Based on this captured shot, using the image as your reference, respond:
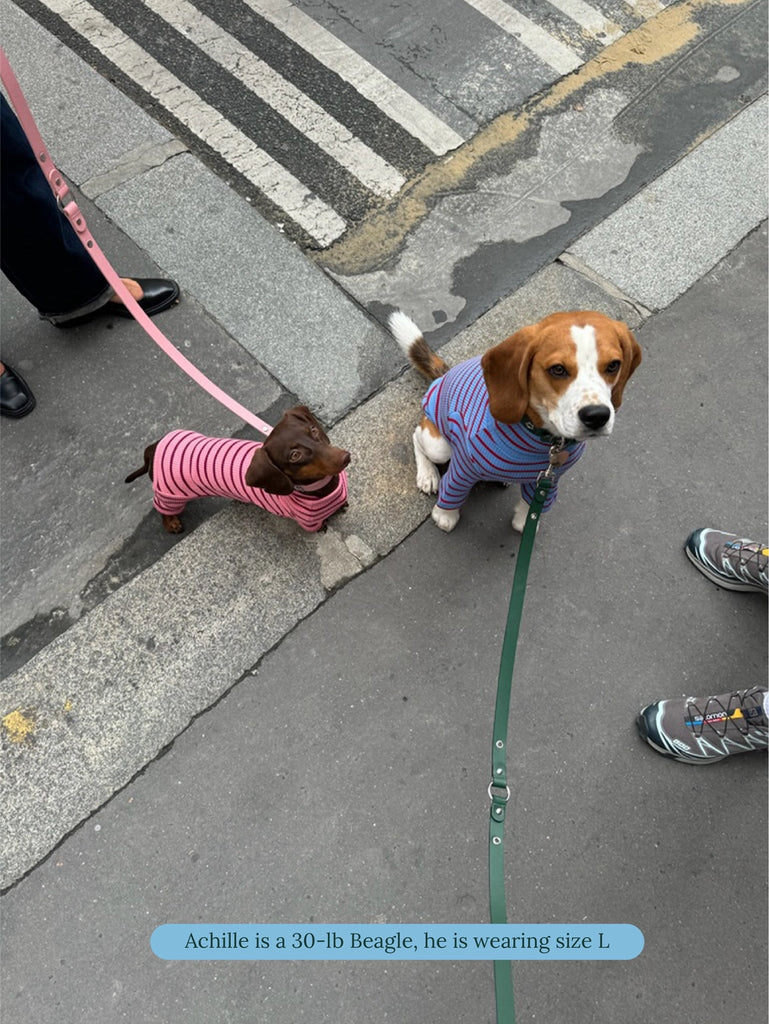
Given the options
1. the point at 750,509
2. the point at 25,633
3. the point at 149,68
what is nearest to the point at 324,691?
the point at 25,633

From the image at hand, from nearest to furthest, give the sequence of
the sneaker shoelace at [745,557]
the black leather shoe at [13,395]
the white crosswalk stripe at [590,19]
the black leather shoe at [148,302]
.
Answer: the sneaker shoelace at [745,557]
the black leather shoe at [13,395]
the black leather shoe at [148,302]
the white crosswalk stripe at [590,19]

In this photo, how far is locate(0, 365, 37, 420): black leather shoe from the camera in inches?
142

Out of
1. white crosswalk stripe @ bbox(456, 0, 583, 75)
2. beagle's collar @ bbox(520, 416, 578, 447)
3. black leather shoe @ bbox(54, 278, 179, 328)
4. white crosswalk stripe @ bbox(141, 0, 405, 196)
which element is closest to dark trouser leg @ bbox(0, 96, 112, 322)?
black leather shoe @ bbox(54, 278, 179, 328)

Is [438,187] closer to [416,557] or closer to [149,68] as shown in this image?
[149,68]

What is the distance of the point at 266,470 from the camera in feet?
8.77

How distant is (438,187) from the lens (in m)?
4.50

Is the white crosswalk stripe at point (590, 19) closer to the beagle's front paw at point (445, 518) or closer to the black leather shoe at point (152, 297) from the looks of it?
the black leather shoe at point (152, 297)

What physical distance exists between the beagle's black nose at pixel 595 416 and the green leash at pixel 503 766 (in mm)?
342

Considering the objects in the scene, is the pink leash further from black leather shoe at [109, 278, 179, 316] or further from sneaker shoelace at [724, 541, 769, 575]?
sneaker shoelace at [724, 541, 769, 575]

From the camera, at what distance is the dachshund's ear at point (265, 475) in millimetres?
2672

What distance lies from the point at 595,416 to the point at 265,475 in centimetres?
119

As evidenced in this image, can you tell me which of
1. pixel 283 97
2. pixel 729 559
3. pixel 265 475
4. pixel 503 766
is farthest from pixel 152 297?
pixel 729 559

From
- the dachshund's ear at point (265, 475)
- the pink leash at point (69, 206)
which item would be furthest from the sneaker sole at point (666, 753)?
the pink leash at point (69, 206)

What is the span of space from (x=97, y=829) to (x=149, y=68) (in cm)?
465
